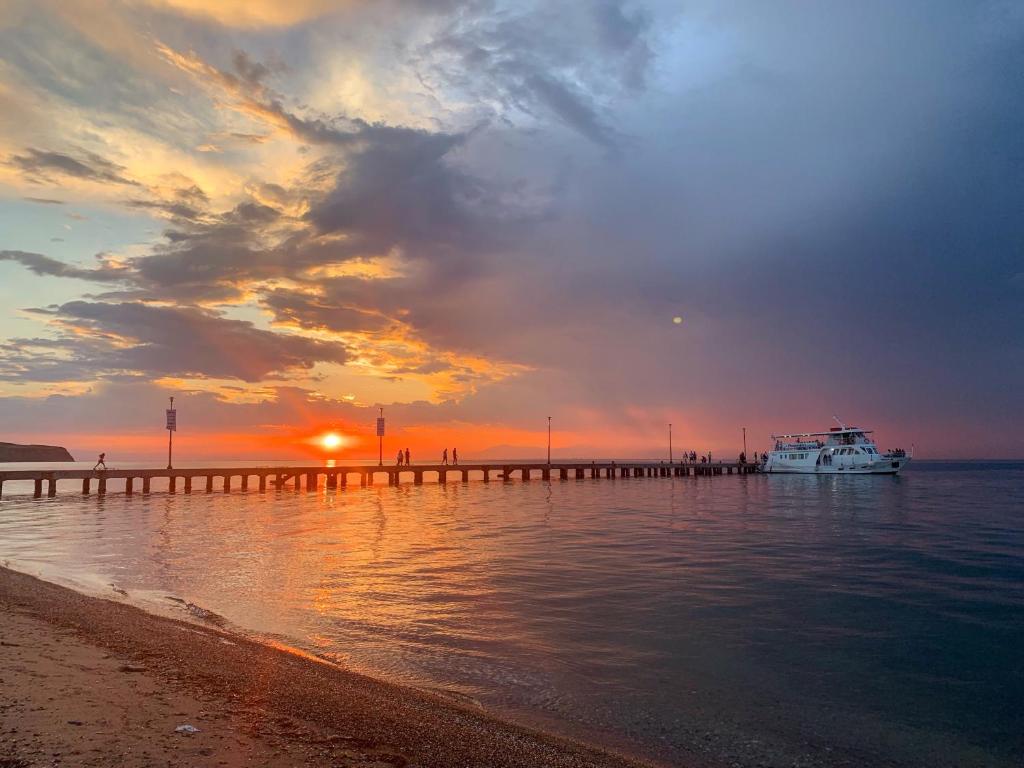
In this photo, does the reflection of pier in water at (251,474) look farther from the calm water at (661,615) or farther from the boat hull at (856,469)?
the calm water at (661,615)

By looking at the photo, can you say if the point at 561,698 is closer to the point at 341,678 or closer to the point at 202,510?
the point at 341,678

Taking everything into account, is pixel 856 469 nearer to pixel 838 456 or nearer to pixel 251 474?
pixel 838 456

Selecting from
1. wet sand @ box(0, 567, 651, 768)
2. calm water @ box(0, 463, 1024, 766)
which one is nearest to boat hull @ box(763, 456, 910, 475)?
calm water @ box(0, 463, 1024, 766)

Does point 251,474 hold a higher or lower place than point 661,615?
higher

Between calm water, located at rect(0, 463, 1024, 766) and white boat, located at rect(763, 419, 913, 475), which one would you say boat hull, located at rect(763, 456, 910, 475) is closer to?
white boat, located at rect(763, 419, 913, 475)

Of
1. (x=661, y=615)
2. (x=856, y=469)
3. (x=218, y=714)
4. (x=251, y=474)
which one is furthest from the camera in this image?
(x=856, y=469)

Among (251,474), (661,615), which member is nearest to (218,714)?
(661,615)

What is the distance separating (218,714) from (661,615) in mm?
9513

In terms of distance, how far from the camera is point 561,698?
8.82m

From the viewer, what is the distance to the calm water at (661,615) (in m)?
8.21

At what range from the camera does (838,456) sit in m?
94.2

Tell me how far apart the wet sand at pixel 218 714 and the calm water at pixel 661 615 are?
1.52 m

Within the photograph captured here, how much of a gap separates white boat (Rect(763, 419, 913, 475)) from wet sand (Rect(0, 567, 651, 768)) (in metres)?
97.0

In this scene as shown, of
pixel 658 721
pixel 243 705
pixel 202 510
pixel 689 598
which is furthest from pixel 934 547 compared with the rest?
pixel 202 510
